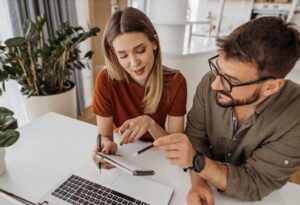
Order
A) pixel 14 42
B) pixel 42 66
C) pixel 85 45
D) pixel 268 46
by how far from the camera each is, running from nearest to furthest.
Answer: pixel 268 46 < pixel 14 42 < pixel 42 66 < pixel 85 45

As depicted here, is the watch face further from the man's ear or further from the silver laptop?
the man's ear

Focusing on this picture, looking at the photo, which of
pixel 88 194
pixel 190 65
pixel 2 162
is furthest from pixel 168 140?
pixel 190 65

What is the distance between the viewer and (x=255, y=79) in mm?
715

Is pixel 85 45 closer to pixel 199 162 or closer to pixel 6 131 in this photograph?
pixel 6 131

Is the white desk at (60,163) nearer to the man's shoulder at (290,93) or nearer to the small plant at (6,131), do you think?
the small plant at (6,131)

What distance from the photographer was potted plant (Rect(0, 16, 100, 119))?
1.34 metres

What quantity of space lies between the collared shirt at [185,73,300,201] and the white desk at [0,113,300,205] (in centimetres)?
7

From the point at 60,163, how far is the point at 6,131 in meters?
0.22

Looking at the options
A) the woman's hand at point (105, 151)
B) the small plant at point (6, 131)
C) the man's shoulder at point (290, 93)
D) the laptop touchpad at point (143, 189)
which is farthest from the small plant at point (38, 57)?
the man's shoulder at point (290, 93)

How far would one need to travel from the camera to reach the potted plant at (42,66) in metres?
1.34

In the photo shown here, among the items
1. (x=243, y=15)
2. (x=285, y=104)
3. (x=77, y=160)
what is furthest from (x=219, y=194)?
(x=243, y=15)

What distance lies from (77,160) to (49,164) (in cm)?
10

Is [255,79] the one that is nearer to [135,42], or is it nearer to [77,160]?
[135,42]

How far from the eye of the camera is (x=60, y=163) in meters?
0.83
